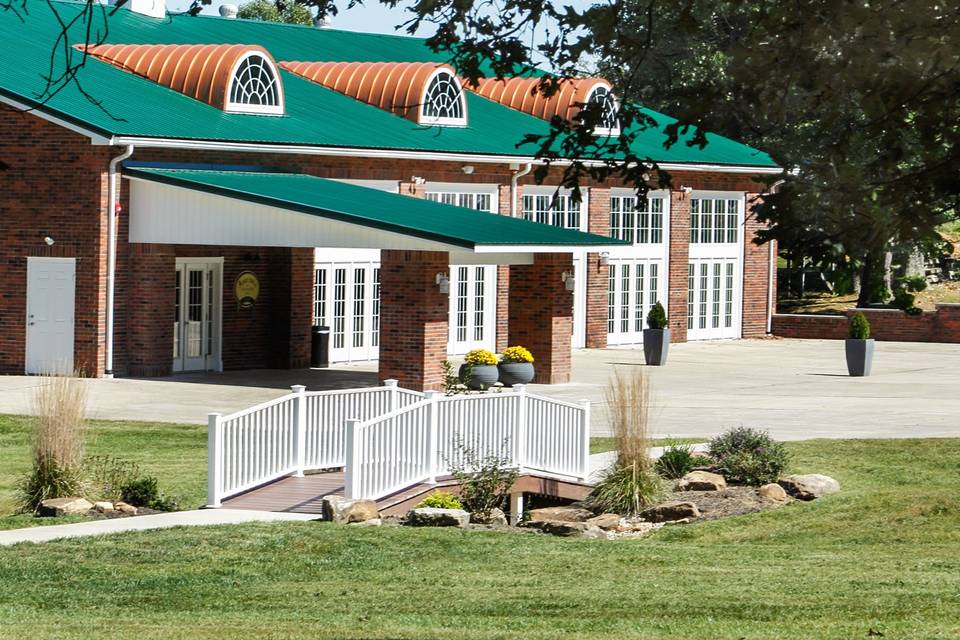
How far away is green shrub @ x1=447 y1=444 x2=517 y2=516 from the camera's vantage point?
17.2 m

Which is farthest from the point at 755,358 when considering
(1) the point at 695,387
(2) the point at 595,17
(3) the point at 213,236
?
(2) the point at 595,17

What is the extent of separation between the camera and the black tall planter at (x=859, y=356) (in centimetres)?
3522

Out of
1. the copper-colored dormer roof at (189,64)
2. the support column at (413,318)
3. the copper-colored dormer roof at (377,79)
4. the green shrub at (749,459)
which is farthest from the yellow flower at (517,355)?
the green shrub at (749,459)

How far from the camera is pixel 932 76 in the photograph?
7.93 metres

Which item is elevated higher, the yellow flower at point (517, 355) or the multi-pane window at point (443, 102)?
the multi-pane window at point (443, 102)

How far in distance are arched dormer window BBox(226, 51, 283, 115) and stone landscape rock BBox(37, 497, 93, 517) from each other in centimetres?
1807

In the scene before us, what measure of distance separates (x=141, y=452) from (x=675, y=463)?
21.9 feet

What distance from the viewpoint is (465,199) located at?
37.9 m

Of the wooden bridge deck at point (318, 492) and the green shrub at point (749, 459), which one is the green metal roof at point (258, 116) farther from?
the green shrub at point (749, 459)

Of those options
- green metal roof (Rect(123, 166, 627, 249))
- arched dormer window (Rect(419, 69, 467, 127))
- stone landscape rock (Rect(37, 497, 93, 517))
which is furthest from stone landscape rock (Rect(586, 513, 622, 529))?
arched dormer window (Rect(419, 69, 467, 127))

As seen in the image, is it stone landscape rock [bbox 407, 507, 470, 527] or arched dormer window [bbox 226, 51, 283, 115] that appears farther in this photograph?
arched dormer window [bbox 226, 51, 283, 115]

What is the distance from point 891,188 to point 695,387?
24421 millimetres

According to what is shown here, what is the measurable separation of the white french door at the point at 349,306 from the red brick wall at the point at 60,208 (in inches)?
222

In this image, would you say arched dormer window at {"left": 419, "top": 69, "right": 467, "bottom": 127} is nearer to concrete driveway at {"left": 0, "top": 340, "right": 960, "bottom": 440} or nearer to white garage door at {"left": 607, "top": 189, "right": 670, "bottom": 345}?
white garage door at {"left": 607, "top": 189, "right": 670, "bottom": 345}
